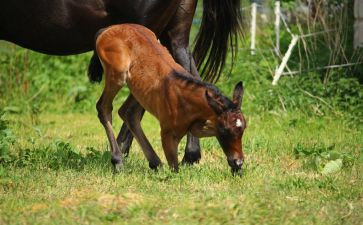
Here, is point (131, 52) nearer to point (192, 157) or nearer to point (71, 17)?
point (71, 17)

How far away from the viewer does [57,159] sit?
743 cm

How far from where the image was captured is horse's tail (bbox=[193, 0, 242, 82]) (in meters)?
8.15

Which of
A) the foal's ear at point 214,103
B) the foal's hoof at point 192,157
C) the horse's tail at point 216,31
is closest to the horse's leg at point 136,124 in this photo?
the foal's hoof at point 192,157

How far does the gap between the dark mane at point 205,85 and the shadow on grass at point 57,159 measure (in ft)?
3.65

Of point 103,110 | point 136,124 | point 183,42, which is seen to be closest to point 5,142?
point 103,110

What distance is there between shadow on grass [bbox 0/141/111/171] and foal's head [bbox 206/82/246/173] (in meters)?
1.26

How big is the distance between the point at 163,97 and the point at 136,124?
594 mm

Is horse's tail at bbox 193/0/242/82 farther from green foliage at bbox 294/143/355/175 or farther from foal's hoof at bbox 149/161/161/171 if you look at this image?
foal's hoof at bbox 149/161/161/171

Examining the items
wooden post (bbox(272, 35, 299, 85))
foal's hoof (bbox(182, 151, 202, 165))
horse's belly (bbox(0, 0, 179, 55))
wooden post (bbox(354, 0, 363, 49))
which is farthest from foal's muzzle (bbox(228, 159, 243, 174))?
wooden post (bbox(354, 0, 363, 49))

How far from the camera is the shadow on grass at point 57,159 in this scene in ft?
23.8

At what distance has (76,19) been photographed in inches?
286

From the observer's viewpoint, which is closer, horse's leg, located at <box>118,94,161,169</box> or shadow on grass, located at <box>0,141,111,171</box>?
horse's leg, located at <box>118,94,161,169</box>

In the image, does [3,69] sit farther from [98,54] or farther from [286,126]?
[98,54]

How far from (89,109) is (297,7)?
11.8ft
